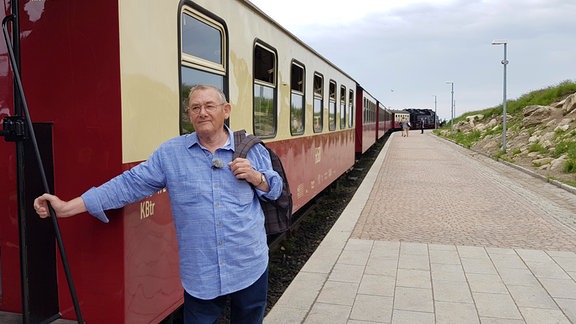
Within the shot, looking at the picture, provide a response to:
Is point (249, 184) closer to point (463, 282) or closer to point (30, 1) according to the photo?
point (30, 1)

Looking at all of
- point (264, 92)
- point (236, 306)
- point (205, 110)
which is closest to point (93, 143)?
point (205, 110)

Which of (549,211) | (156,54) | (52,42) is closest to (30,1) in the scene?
(52,42)

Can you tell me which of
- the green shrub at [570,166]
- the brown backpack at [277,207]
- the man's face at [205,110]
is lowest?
the green shrub at [570,166]

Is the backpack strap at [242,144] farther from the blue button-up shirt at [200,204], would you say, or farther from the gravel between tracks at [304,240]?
the gravel between tracks at [304,240]

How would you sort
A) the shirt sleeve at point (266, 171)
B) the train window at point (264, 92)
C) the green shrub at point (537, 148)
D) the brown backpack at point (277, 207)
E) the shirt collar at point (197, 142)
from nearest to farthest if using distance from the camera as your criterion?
the shirt collar at point (197, 142) < the shirt sleeve at point (266, 171) < the brown backpack at point (277, 207) < the train window at point (264, 92) < the green shrub at point (537, 148)

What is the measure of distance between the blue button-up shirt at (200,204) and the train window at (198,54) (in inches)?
41.9

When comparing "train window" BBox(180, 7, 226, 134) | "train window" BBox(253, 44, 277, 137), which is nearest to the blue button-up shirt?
"train window" BBox(180, 7, 226, 134)

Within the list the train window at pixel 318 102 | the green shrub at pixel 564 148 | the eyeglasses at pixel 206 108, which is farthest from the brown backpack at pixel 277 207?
the green shrub at pixel 564 148

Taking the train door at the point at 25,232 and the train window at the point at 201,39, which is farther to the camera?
the train window at the point at 201,39

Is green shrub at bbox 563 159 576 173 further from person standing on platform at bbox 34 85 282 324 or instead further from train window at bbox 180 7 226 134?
person standing on platform at bbox 34 85 282 324

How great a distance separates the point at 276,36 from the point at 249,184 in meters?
3.63

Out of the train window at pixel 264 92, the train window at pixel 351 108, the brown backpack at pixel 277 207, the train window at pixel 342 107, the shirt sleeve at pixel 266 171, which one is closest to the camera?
the shirt sleeve at pixel 266 171

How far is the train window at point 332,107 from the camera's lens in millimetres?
9828

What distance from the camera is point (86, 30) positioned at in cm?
266
